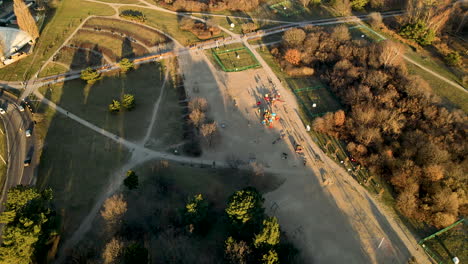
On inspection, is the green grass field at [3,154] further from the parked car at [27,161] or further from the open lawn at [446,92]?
the open lawn at [446,92]

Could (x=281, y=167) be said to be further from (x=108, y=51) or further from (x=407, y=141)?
(x=108, y=51)

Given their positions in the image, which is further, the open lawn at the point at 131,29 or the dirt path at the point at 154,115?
the open lawn at the point at 131,29

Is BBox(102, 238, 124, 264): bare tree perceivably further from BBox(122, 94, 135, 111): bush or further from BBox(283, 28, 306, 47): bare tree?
BBox(283, 28, 306, 47): bare tree

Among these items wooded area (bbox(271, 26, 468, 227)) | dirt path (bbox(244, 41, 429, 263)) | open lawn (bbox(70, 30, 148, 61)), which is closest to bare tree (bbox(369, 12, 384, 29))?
wooded area (bbox(271, 26, 468, 227))

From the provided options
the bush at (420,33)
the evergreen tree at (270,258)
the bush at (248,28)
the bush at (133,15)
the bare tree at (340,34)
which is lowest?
the evergreen tree at (270,258)

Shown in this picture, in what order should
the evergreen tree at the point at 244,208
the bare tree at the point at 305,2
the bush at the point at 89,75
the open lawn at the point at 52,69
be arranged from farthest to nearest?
the bare tree at the point at 305,2, the open lawn at the point at 52,69, the bush at the point at 89,75, the evergreen tree at the point at 244,208

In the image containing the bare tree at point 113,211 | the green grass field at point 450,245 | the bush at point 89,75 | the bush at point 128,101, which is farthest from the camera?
the bush at point 89,75

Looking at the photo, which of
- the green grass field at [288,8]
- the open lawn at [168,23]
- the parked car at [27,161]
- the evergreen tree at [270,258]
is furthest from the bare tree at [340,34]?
the parked car at [27,161]
